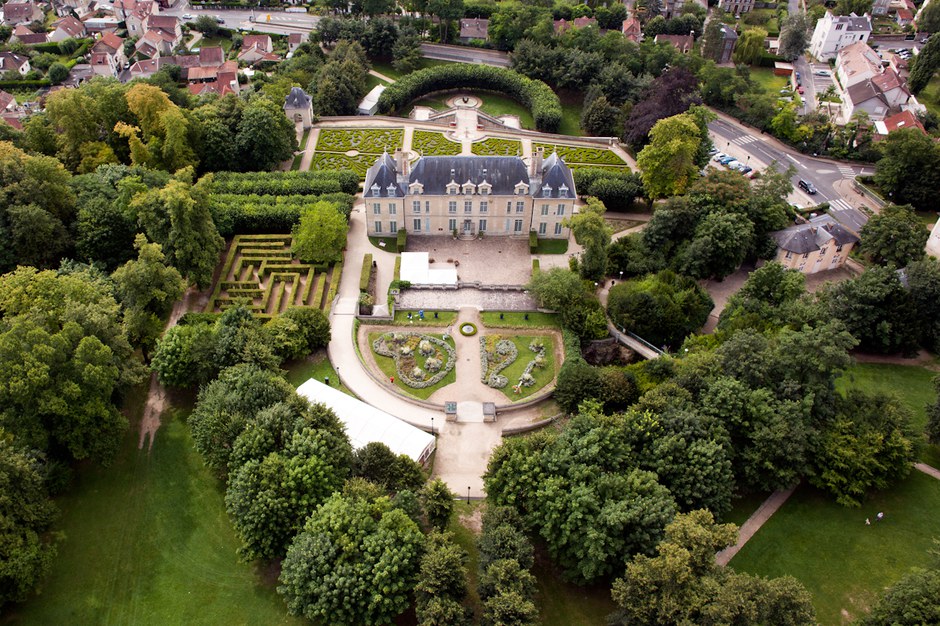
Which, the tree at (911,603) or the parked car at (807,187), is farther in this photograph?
the parked car at (807,187)

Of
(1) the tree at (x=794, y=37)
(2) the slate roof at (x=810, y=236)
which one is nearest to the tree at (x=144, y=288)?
(2) the slate roof at (x=810, y=236)

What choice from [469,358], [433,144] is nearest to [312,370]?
[469,358]

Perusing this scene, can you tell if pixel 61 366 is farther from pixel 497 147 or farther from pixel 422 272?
pixel 497 147

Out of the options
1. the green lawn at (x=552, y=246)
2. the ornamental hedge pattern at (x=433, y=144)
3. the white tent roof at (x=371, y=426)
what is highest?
the ornamental hedge pattern at (x=433, y=144)

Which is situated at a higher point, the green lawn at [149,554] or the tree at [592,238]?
the tree at [592,238]

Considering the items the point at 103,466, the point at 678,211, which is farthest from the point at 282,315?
the point at 678,211

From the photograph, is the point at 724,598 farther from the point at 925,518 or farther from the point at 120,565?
the point at 120,565

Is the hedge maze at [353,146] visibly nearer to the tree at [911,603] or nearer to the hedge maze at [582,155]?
the hedge maze at [582,155]
